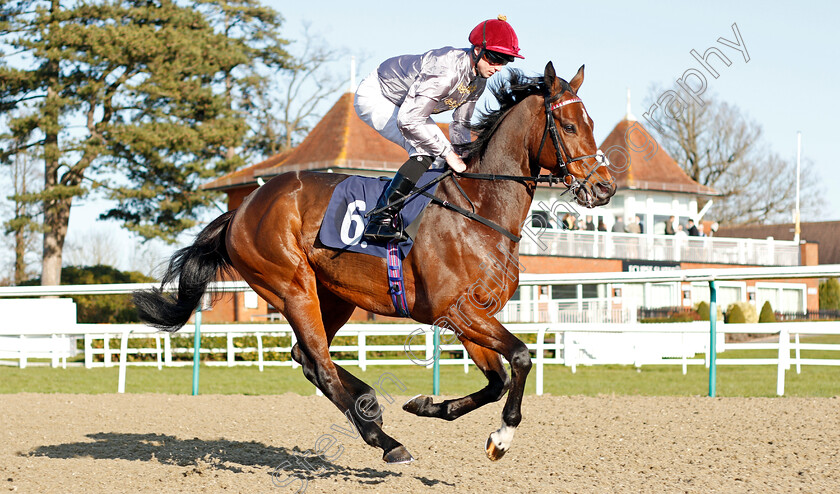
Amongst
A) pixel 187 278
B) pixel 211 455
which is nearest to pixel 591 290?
pixel 187 278

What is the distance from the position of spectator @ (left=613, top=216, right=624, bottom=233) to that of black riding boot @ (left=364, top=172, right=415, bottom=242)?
76.8ft

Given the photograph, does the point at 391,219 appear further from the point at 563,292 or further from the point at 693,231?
the point at 693,231

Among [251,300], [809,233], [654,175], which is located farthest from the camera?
[809,233]

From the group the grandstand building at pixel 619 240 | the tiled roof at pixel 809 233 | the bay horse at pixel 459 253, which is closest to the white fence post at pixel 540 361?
the bay horse at pixel 459 253

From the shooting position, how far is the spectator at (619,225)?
27600 mm

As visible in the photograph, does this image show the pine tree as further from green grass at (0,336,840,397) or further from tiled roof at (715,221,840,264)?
tiled roof at (715,221,840,264)

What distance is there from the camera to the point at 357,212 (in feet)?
16.0

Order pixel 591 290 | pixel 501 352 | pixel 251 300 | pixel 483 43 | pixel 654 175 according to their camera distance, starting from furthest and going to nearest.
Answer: pixel 654 175 → pixel 591 290 → pixel 251 300 → pixel 483 43 → pixel 501 352

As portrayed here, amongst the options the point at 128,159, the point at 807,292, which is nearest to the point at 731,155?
the point at 807,292

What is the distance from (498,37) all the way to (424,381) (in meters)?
7.43

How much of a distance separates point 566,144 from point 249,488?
2.39m

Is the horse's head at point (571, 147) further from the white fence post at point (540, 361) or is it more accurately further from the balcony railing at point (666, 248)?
the balcony railing at point (666, 248)

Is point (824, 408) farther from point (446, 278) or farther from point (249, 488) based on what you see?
point (249, 488)

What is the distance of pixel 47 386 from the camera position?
36.1 feet
